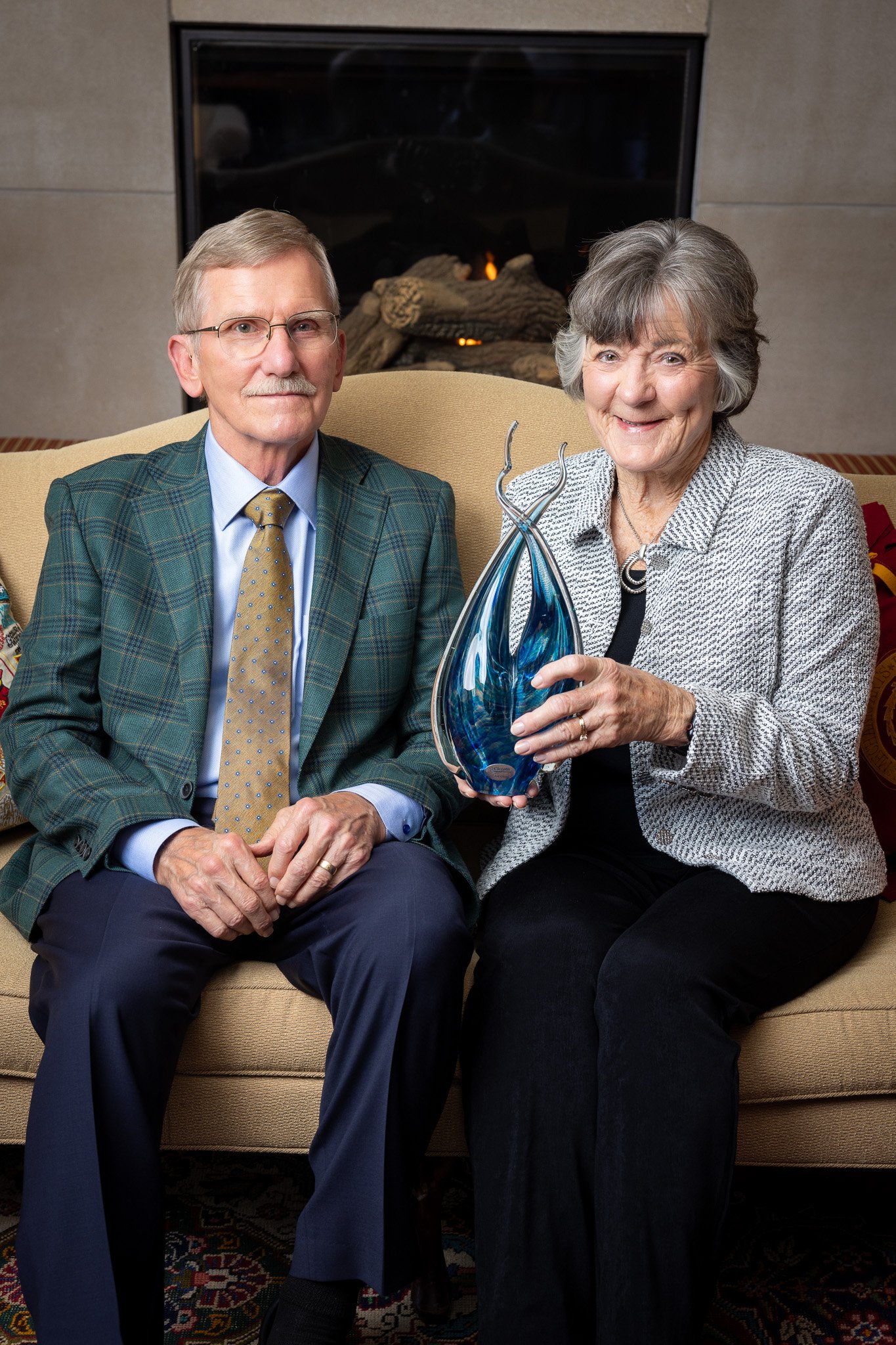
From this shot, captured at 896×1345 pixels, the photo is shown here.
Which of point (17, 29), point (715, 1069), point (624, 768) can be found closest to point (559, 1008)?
point (715, 1069)

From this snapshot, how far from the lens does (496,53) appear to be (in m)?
3.27

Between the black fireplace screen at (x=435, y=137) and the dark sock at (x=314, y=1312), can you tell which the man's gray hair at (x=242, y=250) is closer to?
the dark sock at (x=314, y=1312)

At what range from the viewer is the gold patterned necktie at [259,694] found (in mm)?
1375

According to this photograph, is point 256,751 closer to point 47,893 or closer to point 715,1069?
point 47,893

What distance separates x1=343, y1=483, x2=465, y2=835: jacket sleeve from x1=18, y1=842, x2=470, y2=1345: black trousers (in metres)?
0.20

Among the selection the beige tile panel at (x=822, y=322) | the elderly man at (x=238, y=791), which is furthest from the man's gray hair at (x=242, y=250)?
the beige tile panel at (x=822, y=322)

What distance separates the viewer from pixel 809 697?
130 cm

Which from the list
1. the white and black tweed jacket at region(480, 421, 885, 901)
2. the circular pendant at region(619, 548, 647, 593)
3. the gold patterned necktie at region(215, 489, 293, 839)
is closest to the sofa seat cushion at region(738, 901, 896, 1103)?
the white and black tweed jacket at region(480, 421, 885, 901)

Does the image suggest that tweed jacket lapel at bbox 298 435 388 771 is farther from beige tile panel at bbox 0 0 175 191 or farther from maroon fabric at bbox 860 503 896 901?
beige tile panel at bbox 0 0 175 191

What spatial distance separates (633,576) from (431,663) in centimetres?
27

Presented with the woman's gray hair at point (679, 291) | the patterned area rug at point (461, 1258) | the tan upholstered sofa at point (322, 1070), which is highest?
the woman's gray hair at point (679, 291)

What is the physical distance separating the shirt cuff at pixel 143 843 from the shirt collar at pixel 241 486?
38 cm

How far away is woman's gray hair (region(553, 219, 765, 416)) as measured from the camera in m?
1.35

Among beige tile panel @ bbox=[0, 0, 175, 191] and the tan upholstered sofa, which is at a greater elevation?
beige tile panel @ bbox=[0, 0, 175, 191]
